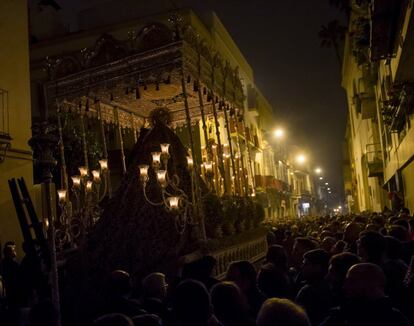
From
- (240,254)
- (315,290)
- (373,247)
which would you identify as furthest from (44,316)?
(240,254)

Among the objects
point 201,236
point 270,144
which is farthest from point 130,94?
point 270,144

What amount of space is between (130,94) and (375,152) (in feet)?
68.1

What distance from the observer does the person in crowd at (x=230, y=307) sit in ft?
11.6

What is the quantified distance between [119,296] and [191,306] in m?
1.48

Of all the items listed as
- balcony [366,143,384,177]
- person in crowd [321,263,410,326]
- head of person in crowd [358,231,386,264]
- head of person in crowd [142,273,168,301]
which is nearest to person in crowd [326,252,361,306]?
head of person in crowd [358,231,386,264]

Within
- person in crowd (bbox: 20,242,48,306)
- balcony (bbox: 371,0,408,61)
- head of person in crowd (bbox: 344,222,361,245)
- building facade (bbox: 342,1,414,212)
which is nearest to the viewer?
person in crowd (bbox: 20,242,48,306)

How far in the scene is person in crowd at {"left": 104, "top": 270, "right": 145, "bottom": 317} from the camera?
4441 millimetres

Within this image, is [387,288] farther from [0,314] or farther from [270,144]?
[270,144]

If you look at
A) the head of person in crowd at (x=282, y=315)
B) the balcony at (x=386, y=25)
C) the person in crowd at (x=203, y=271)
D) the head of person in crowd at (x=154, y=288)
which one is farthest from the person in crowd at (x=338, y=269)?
the balcony at (x=386, y=25)

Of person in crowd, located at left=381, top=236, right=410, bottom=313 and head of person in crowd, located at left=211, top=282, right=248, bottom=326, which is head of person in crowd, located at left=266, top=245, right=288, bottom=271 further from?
head of person in crowd, located at left=211, top=282, right=248, bottom=326

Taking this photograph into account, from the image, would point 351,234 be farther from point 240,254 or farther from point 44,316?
point 44,316

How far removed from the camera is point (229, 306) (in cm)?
357

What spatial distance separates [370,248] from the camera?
5.02 meters

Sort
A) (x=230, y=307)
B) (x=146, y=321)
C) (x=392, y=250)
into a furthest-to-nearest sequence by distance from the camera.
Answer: (x=392, y=250) → (x=146, y=321) → (x=230, y=307)
